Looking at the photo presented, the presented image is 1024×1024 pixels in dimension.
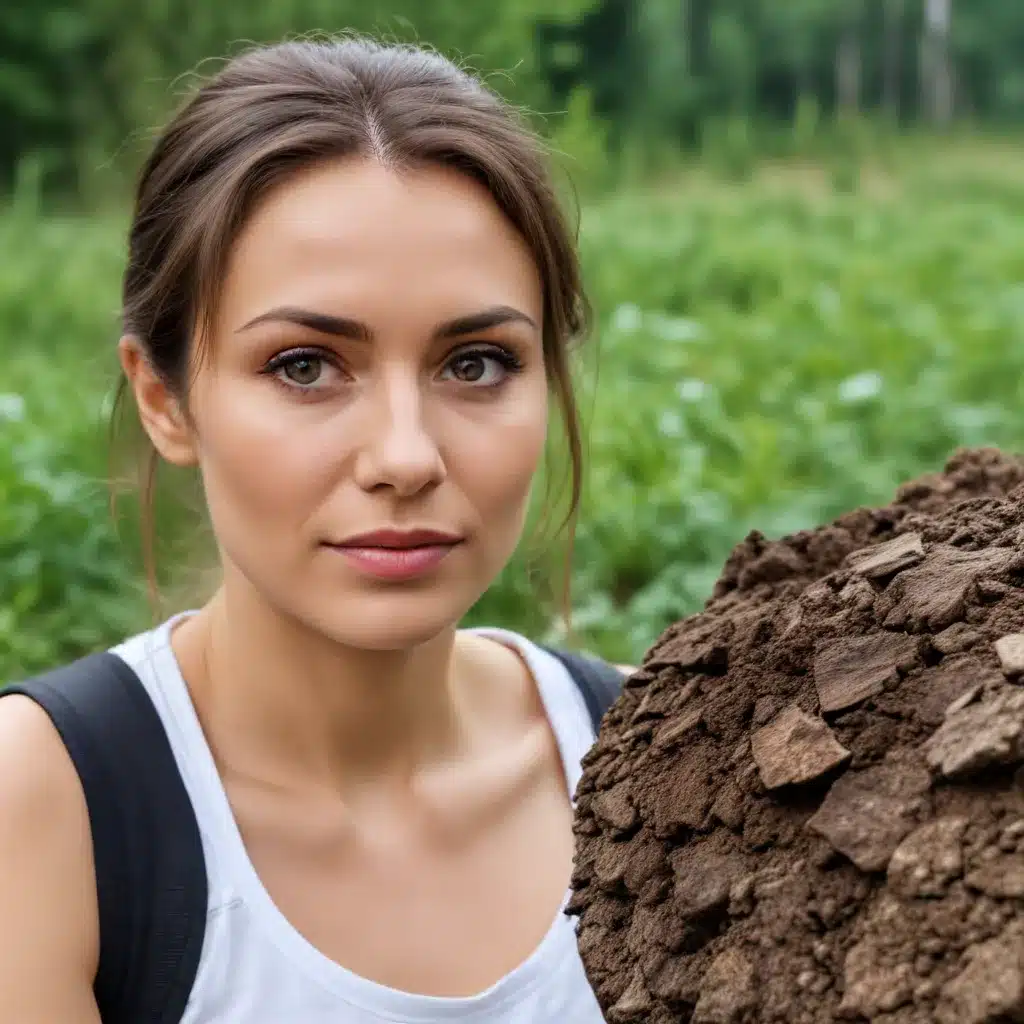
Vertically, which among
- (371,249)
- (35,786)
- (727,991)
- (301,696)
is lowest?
(301,696)

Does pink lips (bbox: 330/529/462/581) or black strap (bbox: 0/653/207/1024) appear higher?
pink lips (bbox: 330/529/462/581)

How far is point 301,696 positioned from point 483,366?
52cm

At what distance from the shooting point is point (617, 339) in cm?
580

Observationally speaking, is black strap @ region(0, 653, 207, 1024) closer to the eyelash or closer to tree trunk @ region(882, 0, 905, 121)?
the eyelash

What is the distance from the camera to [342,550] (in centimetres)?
163

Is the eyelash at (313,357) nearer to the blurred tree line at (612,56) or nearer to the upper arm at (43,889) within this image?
the upper arm at (43,889)

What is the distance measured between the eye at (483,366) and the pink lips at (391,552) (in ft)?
0.65

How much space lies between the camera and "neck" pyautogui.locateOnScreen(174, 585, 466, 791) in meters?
1.93

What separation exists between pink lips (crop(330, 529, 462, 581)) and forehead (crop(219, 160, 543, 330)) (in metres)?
0.23

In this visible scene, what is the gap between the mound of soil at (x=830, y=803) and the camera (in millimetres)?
1045

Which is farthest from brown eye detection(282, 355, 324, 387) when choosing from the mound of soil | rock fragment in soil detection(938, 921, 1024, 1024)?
rock fragment in soil detection(938, 921, 1024, 1024)

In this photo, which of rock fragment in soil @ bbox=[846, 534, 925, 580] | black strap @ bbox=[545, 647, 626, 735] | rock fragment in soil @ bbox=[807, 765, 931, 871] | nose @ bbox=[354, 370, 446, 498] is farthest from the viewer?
black strap @ bbox=[545, 647, 626, 735]

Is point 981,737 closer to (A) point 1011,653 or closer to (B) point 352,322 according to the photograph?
(A) point 1011,653

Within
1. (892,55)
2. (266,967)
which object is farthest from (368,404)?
(892,55)
